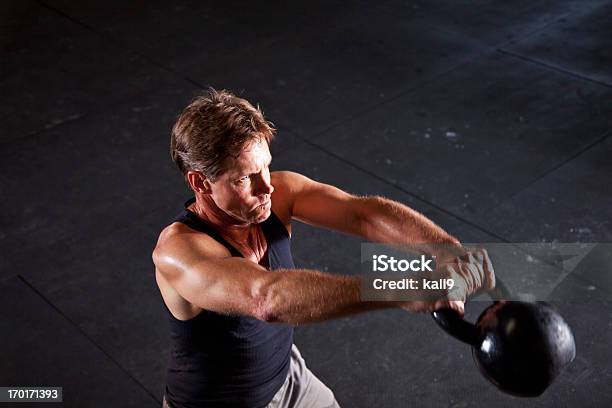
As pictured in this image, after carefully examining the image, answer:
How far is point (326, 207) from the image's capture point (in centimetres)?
296

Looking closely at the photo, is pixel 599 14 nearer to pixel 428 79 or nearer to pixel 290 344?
pixel 428 79

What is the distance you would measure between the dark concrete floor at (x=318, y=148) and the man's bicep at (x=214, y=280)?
166 centimetres

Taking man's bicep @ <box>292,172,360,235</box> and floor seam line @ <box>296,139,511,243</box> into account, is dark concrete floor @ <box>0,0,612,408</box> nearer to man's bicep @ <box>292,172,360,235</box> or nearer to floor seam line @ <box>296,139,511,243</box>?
floor seam line @ <box>296,139,511,243</box>

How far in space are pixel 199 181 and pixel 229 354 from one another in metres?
0.55

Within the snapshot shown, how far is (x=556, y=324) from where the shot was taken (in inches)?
90.4

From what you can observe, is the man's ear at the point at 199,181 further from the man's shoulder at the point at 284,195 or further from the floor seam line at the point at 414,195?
the floor seam line at the point at 414,195

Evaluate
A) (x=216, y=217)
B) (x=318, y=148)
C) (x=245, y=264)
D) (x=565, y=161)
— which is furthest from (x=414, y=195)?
(x=245, y=264)

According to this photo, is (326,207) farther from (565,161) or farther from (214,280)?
(565,161)

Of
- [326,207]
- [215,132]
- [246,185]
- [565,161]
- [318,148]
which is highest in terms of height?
[215,132]

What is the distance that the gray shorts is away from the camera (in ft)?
9.78

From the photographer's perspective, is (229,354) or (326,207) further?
A: (326,207)

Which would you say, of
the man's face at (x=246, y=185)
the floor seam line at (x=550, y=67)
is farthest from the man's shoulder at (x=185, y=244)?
the floor seam line at (x=550, y=67)

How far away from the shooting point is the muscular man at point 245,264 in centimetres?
232

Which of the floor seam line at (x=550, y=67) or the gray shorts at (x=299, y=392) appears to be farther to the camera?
the floor seam line at (x=550, y=67)
